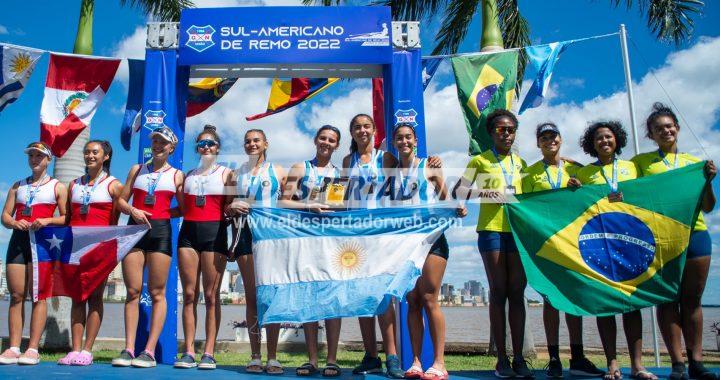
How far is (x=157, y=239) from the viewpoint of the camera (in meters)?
4.80

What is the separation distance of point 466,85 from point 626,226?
141 inches

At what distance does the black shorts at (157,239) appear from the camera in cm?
479

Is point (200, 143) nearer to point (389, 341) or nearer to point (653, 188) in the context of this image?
point (389, 341)

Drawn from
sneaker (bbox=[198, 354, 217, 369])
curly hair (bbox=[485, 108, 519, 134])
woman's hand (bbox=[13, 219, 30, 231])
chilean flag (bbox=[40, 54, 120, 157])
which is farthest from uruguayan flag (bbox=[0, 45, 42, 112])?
curly hair (bbox=[485, 108, 519, 134])

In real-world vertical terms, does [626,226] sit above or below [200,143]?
below

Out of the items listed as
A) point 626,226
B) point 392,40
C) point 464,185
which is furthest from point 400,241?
point 392,40

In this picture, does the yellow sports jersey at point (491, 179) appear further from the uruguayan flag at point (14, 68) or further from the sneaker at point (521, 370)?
the uruguayan flag at point (14, 68)

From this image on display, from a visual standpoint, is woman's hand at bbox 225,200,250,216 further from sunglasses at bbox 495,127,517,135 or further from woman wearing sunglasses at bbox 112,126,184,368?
sunglasses at bbox 495,127,517,135

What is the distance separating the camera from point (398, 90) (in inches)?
239

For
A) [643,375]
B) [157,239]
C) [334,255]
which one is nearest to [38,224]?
[157,239]

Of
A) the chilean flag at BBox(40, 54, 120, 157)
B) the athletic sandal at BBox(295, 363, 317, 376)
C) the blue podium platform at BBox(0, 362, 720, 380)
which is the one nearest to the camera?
the blue podium platform at BBox(0, 362, 720, 380)

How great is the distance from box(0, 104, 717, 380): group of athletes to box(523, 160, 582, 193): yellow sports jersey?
0.03 feet

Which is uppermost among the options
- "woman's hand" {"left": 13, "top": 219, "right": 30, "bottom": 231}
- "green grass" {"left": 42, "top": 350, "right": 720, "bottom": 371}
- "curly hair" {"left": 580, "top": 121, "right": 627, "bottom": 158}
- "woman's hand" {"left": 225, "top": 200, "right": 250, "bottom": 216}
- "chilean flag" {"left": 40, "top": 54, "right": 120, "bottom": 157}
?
"chilean flag" {"left": 40, "top": 54, "right": 120, "bottom": 157}

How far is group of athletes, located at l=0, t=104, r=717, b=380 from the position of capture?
445 centimetres
